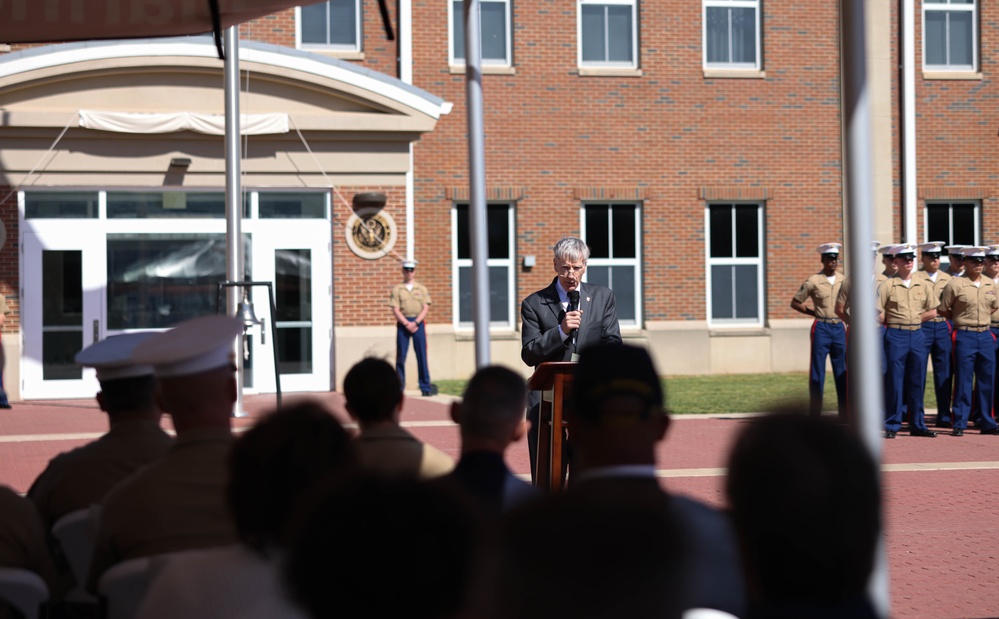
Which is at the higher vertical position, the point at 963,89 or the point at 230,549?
the point at 963,89

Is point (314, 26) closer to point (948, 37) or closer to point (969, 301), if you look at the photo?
point (948, 37)

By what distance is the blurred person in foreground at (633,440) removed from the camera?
2600 mm

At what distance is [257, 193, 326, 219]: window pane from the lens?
1942 centimetres

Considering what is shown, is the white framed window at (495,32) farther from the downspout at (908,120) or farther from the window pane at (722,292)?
the downspout at (908,120)

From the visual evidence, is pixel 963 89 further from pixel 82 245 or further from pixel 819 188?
pixel 82 245

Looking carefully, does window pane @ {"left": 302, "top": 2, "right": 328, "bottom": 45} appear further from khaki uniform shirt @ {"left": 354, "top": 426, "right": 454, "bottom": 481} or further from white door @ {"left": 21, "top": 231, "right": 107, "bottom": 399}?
khaki uniform shirt @ {"left": 354, "top": 426, "right": 454, "bottom": 481}

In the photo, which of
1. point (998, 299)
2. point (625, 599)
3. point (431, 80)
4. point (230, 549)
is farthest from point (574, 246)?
point (431, 80)

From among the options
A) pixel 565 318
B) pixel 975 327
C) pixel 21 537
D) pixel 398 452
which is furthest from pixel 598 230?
pixel 21 537

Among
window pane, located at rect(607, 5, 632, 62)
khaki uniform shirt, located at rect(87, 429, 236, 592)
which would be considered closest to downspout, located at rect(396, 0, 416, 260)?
window pane, located at rect(607, 5, 632, 62)

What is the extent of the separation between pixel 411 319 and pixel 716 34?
8.47 metres

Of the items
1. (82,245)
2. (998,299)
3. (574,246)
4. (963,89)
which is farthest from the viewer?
(963,89)

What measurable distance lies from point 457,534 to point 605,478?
3.23 ft

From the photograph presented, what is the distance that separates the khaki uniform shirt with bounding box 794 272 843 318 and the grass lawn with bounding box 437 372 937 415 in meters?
0.96

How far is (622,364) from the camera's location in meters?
2.98
